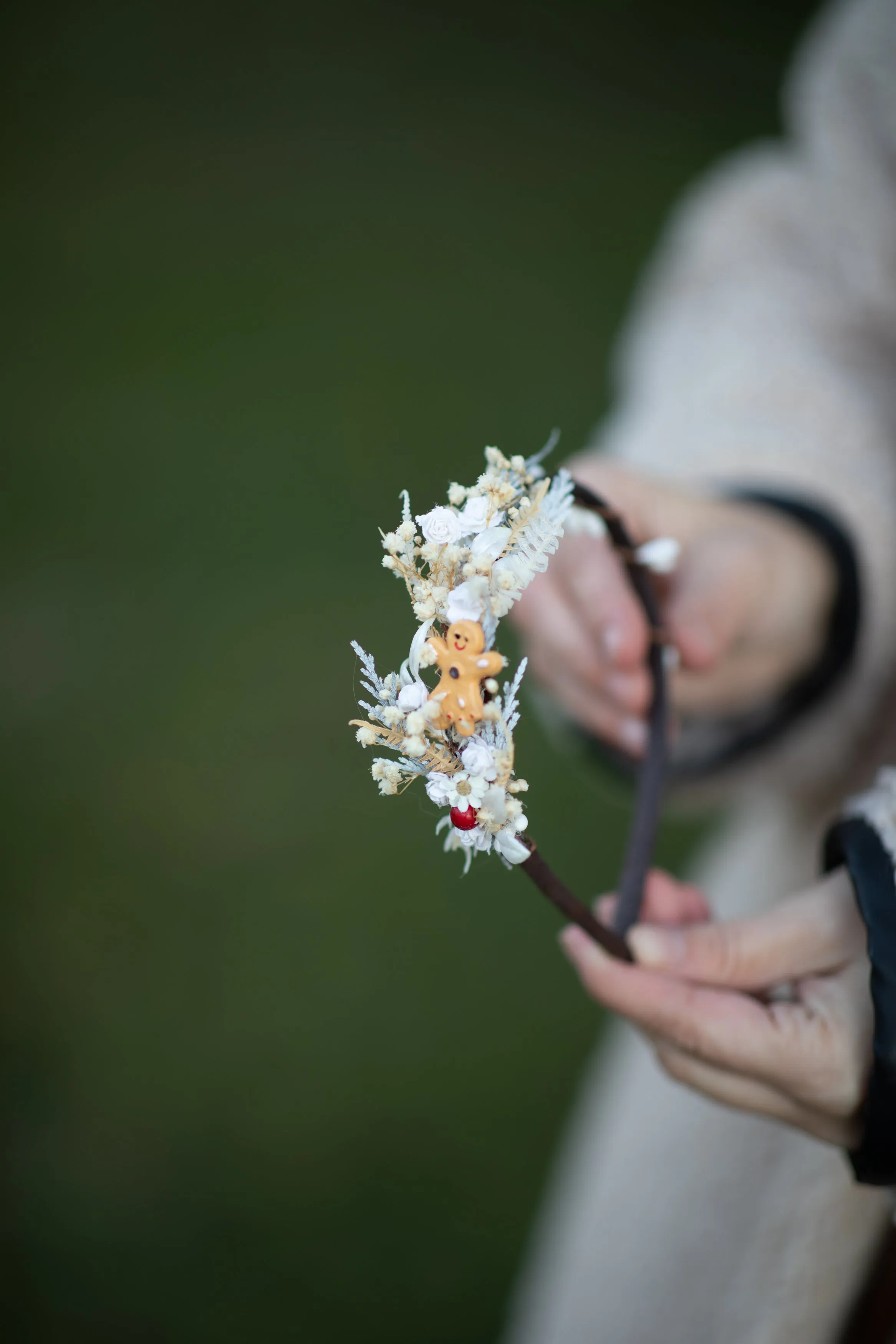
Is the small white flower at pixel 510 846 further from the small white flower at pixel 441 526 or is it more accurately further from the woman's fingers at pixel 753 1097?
the woman's fingers at pixel 753 1097

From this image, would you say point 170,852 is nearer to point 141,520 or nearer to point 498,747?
point 141,520

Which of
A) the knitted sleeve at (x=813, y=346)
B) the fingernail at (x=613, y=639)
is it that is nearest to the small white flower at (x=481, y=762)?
the fingernail at (x=613, y=639)

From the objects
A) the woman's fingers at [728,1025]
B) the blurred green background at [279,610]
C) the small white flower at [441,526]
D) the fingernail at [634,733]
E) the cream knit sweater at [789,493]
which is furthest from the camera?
the blurred green background at [279,610]

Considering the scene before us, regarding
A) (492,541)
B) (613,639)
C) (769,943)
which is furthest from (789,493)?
(492,541)

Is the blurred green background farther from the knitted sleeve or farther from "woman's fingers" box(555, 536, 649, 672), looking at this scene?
the knitted sleeve

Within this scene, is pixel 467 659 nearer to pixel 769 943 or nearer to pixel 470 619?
pixel 470 619
